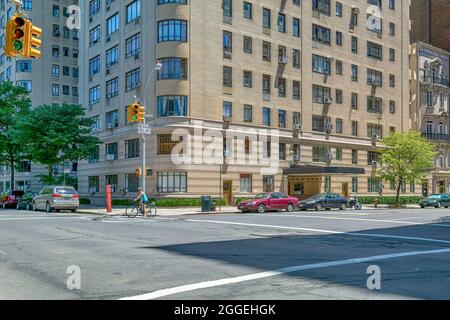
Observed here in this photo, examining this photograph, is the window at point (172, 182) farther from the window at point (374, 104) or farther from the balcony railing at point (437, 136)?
the balcony railing at point (437, 136)

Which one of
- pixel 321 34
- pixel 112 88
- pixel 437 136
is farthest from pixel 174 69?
pixel 437 136

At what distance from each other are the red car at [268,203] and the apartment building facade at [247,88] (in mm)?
4775

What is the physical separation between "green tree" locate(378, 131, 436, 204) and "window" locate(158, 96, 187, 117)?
21.4 m

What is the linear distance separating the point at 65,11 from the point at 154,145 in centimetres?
4273

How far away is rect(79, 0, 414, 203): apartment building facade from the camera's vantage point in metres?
40.4

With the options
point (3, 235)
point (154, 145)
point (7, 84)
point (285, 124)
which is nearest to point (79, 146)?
point (154, 145)

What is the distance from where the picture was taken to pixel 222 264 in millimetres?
10531

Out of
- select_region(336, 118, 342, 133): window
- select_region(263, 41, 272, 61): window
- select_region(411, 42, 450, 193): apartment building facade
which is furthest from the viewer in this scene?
select_region(411, 42, 450, 193): apartment building facade

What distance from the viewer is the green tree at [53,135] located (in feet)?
136

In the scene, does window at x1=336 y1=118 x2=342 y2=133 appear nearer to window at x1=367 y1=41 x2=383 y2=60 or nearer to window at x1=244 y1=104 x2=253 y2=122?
window at x1=367 y1=41 x2=383 y2=60

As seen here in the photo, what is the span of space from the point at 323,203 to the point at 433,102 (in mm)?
32688

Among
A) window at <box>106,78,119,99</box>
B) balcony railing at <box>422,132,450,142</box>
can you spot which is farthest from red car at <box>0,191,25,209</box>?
balcony railing at <box>422,132,450,142</box>

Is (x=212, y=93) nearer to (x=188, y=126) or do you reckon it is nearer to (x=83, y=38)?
(x=188, y=126)

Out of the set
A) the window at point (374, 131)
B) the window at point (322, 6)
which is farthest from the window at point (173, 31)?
the window at point (374, 131)
